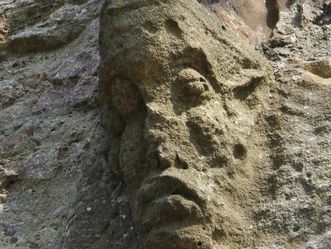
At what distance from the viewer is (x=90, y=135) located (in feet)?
8.18

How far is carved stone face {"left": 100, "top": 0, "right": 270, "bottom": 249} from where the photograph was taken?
1960mm

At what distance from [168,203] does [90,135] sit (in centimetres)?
62

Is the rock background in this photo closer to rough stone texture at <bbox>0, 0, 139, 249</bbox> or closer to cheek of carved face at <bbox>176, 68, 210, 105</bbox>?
rough stone texture at <bbox>0, 0, 139, 249</bbox>

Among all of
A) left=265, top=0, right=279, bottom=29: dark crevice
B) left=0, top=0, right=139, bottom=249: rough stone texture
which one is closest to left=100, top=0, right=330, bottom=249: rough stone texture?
left=0, top=0, right=139, bottom=249: rough stone texture

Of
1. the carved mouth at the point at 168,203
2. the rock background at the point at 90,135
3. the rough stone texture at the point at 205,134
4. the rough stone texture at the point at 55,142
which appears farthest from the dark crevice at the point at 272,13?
the carved mouth at the point at 168,203

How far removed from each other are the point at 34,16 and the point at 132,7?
3.26ft

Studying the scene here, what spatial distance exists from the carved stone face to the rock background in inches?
2.7

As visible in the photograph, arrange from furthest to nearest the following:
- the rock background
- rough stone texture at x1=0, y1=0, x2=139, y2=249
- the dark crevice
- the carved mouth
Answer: the dark crevice
rough stone texture at x1=0, y1=0, x2=139, y2=249
the rock background
the carved mouth

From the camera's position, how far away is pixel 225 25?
8.15 ft

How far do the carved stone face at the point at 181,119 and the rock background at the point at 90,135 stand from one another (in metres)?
0.07

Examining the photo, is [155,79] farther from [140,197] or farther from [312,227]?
[312,227]

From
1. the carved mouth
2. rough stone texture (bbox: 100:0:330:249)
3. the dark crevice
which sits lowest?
the carved mouth

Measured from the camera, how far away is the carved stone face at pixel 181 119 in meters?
1.96

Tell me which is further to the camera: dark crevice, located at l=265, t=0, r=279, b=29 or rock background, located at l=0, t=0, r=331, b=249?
dark crevice, located at l=265, t=0, r=279, b=29
